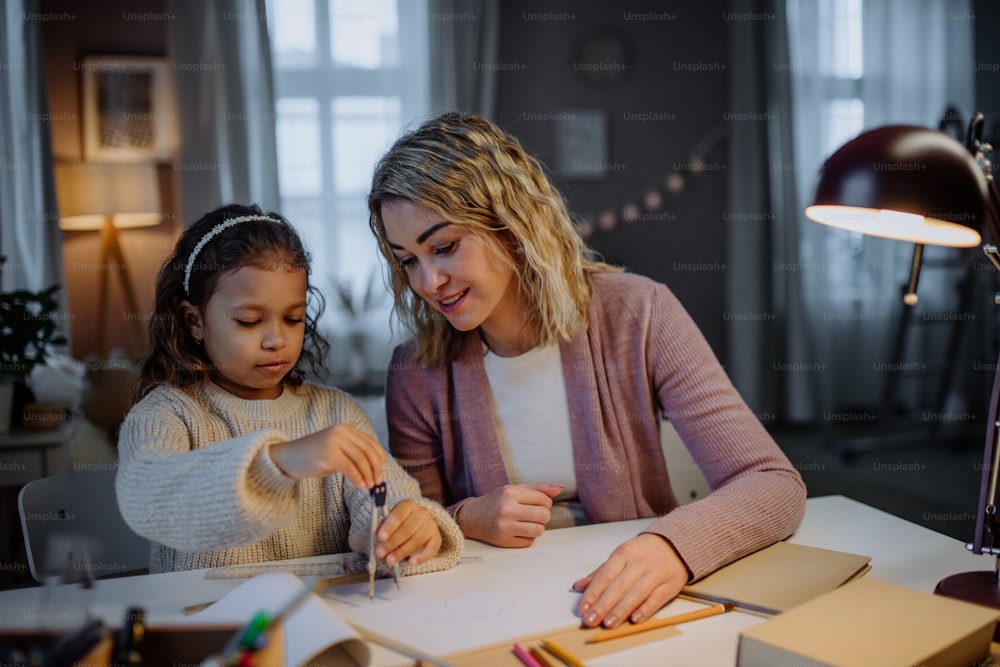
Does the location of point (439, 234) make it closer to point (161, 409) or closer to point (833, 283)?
point (161, 409)

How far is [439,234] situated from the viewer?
52.8 inches

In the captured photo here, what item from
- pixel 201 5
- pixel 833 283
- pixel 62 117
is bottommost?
pixel 833 283

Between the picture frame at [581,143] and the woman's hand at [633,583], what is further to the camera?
the picture frame at [581,143]

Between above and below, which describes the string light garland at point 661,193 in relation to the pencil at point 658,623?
above

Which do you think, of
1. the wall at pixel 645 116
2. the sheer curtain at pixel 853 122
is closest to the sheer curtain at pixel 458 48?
the wall at pixel 645 116

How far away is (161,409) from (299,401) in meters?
0.23

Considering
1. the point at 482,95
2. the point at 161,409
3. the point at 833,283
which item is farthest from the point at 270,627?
the point at 833,283

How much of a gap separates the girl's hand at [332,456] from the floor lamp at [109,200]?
11.2 ft

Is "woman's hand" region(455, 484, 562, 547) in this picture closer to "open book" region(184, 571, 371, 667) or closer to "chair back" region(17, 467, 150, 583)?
"open book" region(184, 571, 371, 667)

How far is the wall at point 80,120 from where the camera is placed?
4266mm

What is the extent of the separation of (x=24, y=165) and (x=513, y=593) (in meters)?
3.86

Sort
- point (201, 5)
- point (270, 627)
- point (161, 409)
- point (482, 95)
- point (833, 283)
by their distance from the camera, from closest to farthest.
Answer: point (270, 627), point (161, 409), point (201, 5), point (482, 95), point (833, 283)

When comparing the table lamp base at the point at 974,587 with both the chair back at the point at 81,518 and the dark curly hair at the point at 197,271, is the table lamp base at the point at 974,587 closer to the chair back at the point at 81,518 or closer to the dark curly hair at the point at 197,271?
the dark curly hair at the point at 197,271

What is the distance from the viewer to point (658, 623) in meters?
0.92
